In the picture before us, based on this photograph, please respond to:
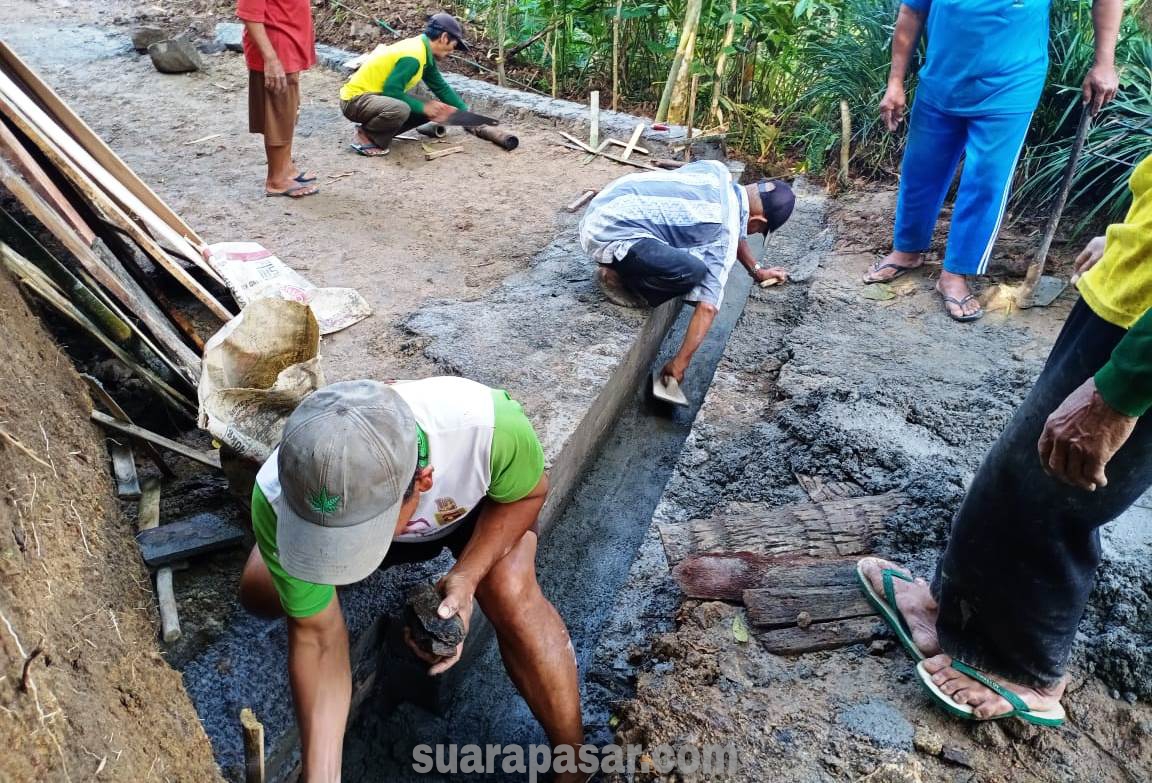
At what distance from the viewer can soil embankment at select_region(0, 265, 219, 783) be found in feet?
3.92

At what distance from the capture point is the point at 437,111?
5.88 meters

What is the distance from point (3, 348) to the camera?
1.95 m

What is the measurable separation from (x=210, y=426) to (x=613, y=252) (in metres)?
2.05

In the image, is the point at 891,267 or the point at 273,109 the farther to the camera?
the point at 273,109

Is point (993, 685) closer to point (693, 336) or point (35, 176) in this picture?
point (693, 336)

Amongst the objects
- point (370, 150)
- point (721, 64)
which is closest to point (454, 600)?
point (370, 150)

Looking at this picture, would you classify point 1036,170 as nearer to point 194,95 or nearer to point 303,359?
point 303,359

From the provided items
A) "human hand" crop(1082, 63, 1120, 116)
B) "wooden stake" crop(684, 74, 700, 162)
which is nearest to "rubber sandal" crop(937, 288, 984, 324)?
"human hand" crop(1082, 63, 1120, 116)

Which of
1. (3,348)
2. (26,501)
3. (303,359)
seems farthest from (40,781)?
(303,359)

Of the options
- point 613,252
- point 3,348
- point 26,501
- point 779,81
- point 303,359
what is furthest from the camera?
point 779,81

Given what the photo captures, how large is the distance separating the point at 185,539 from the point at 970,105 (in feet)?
12.0

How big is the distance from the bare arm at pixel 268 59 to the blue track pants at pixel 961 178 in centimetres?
334

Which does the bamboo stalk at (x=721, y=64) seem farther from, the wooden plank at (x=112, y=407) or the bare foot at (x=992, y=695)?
the bare foot at (x=992, y=695)

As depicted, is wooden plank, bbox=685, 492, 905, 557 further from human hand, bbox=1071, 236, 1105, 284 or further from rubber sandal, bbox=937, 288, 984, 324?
rubber sandal, bbox=937, 288, 984, 324
